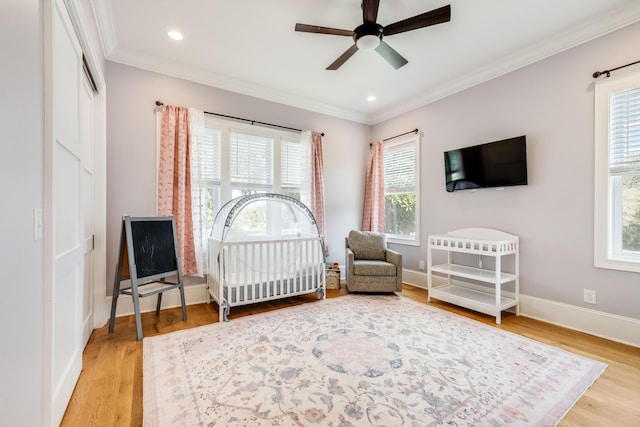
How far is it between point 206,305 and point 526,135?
402cm

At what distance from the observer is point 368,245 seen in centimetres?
392

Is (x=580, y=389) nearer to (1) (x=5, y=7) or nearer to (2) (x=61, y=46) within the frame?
(1) (x=5, y=7)

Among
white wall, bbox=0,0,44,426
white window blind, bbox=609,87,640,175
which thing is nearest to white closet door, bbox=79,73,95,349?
white wall, bbox=0,0,44,426

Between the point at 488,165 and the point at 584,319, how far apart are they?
172 centimetres

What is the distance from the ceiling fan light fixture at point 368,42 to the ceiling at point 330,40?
11.4 inches

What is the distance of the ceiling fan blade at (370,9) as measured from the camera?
1923 millimetres

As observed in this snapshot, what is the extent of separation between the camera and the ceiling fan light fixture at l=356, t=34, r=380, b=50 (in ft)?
7.15

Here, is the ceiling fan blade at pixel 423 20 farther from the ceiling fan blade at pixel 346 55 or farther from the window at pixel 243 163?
the window at pixel 243 163

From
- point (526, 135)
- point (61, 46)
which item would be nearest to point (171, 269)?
point (61, 46)

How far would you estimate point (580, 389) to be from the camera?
67.2 inches

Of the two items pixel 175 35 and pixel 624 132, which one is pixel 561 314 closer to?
pixel 624 132

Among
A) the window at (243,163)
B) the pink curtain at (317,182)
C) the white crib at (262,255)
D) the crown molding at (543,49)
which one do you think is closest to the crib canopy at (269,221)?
the white crib at (262,255)

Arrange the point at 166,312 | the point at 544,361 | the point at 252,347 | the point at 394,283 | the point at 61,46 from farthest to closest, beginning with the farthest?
the point at 394,283, the point at 166,312, the point at 252,347, the point at 544,361, the point at 61,46

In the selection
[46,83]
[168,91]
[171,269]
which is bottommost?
[171,269]
